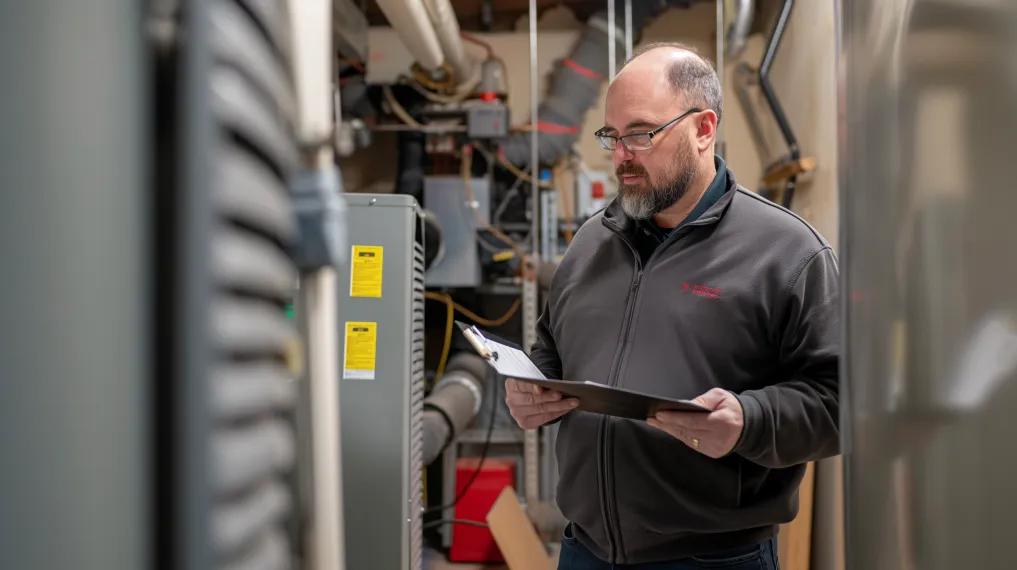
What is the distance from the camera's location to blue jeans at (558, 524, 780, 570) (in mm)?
1192

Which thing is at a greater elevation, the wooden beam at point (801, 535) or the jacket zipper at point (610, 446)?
the jacket zipper at point (610, 446)

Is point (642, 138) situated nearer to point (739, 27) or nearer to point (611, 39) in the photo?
point (739, 27)

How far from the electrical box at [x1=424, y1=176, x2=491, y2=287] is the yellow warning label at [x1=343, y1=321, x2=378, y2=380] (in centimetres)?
136

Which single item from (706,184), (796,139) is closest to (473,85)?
(796,139)

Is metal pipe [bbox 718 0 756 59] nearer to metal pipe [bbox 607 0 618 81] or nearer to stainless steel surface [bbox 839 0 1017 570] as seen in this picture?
metal pipe [bbox 607 0 618 81]

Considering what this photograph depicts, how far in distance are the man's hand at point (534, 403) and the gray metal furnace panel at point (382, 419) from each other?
22.2 inches

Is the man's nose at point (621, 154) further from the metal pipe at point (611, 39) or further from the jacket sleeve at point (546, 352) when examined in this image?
the metal pipe at point (611, 39)

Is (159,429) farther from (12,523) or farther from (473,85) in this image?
(473,85)

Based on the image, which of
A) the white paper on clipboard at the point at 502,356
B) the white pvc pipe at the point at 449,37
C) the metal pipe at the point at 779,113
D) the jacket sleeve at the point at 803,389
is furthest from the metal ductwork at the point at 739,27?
the white paper on clipboard at the point at 502,356

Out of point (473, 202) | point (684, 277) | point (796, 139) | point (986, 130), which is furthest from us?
point (473, 202)

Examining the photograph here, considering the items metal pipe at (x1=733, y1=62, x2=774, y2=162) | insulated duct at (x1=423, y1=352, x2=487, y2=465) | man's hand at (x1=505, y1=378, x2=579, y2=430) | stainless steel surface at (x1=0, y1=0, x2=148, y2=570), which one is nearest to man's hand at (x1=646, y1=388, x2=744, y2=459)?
man's hand at (x1=505, y1=378, x2=579, y2=430)

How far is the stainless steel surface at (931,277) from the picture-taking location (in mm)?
469

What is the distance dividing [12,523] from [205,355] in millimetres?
83

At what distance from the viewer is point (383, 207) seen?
1851 mm
